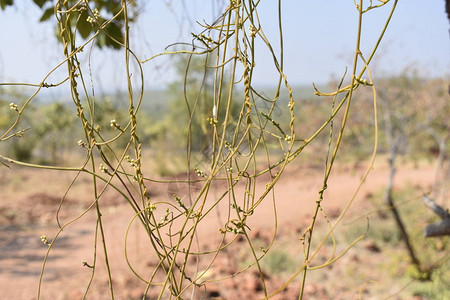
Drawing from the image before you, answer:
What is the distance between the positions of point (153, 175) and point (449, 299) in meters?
7.87

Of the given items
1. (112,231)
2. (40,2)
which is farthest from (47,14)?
(112,231)

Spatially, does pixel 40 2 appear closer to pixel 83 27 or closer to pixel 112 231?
pixel 83 27

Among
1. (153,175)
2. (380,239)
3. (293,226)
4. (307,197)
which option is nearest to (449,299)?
(380,239)

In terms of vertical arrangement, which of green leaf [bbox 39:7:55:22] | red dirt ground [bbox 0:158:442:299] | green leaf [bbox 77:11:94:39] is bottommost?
red dirt ground [bbox 0:158:442:299]

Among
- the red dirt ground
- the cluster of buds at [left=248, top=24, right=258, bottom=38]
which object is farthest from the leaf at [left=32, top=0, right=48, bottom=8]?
the cluster of buds at [left=248, top=24, right=258, bottom=38]

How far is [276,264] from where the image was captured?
462cm

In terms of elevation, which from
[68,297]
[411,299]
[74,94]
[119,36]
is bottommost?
[411,299]

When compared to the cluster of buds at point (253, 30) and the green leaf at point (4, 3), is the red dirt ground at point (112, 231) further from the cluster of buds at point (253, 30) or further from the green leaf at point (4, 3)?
the green leaf at point (4, 3)

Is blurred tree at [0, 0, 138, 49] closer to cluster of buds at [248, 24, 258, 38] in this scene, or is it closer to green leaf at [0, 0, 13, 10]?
green leaf at [0, 0, 13, 10]

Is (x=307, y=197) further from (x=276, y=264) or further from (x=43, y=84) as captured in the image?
(x=43, y=84)

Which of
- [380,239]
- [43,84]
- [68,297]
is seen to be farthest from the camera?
[380,239]

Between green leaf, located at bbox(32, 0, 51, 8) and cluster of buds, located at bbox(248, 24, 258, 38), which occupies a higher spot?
green leaf, located at bbox(32, 0, 51, 8)

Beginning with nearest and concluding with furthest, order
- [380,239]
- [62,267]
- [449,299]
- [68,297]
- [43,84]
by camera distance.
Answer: [43,84] < [449,299] < [68,297] < [62,267] < [380,239]

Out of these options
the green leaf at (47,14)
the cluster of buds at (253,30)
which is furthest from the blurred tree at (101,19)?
the cluster of buds at (253,30)
